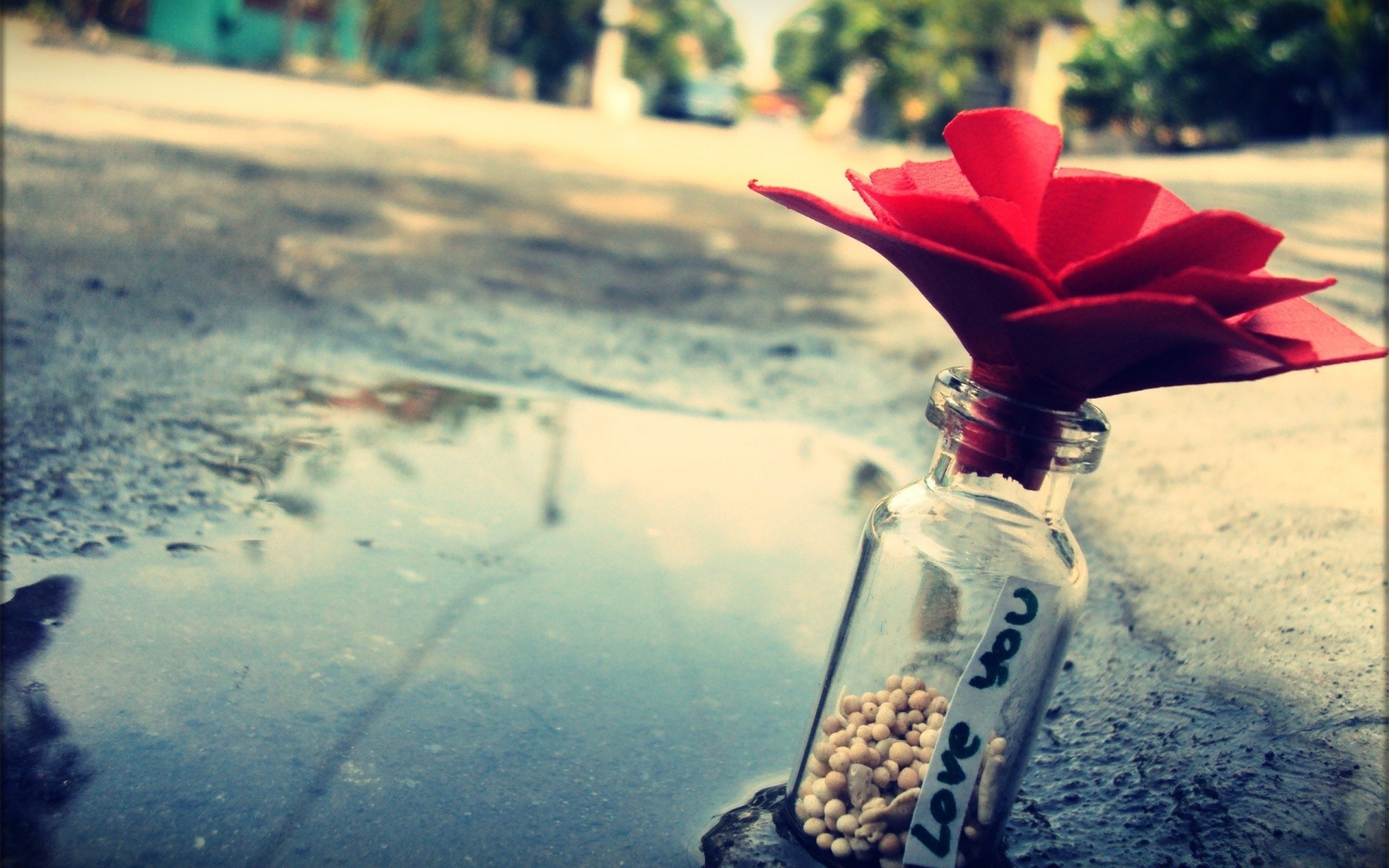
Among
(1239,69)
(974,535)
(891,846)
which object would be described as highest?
(1239,69)

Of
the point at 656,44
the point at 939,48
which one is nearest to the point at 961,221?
the point at 939,48

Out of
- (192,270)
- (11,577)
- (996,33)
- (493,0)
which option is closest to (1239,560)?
(11,577)

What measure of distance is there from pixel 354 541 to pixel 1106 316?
123cm

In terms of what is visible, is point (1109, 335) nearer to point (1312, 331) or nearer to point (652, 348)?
point (1312, 331)

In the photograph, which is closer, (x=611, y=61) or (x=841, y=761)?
(x=841, y=761)

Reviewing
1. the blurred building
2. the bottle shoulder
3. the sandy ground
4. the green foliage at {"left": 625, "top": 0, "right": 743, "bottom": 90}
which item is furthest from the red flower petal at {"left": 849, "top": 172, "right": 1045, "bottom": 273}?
the green foliage at {"left": 625, "top": 0, "right": 743, "bottom": 90}

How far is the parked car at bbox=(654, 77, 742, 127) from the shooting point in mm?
23609

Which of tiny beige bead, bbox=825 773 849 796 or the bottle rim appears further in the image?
tiny beige bead, bbox=825 773 849 796

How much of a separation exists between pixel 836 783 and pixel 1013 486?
0.31 m

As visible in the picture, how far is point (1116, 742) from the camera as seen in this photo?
3.96ft

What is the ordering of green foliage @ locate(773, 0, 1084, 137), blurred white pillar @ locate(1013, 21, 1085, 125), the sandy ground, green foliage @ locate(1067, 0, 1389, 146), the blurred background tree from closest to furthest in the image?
the sandy ground, green foliage @ locate(1067, 0, 1389, 146), blurred white pillar @ locate(1013, 21, 1085, 125), green foliage @ locate(773, 0, 1084, 137), the blurred background tree

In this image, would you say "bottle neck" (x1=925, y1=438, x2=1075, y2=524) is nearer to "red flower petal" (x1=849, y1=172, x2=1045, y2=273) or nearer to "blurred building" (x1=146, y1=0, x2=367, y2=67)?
"red flower petal" (x1=849, y1=172, x2=1045, y2=273)

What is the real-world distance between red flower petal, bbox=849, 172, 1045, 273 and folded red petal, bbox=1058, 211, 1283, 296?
4 cm

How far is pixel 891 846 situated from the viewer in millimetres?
901
